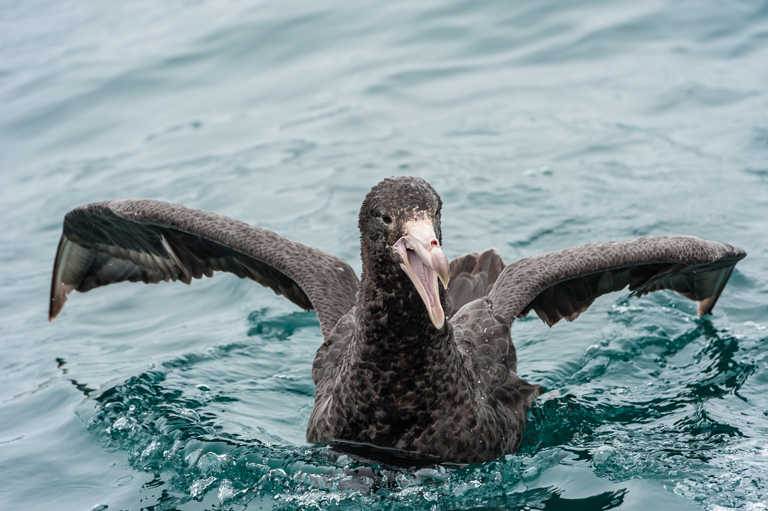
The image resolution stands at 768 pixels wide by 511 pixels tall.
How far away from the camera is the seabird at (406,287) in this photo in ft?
16.1

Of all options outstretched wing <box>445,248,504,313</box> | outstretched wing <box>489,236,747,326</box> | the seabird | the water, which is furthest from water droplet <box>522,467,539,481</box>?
outstretched wing <box>445,248,504,313</box>

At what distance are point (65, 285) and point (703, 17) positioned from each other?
443 inches

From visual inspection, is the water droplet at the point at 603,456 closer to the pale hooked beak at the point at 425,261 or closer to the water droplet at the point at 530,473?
the water droplet at the point at 530,473

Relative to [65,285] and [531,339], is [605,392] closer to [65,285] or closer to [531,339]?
[531,339]

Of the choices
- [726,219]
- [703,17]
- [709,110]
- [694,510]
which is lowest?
[694,510]

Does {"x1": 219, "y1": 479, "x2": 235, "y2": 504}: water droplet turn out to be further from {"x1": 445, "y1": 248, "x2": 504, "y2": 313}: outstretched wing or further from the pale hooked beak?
{"x1": 445, "y1": 248, "x2": 504, "y2": 313}: outstretched wing

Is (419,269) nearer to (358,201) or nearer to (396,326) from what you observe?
(396,326)

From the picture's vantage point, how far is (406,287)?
493 cm

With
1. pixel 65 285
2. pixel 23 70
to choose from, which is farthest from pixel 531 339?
pixel 23 70

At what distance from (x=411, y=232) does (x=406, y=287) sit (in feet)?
1.82

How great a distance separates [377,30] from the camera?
51.6ft

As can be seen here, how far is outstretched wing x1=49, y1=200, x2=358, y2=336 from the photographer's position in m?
6.76

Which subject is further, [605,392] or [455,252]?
[455,252]

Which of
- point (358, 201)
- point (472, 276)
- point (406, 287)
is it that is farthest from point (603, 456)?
point (358, 201)
